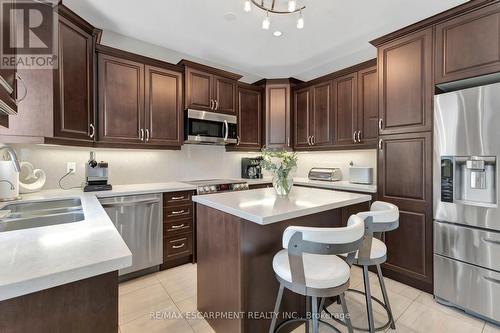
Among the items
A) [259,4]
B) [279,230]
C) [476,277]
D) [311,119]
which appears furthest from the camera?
[311,119]

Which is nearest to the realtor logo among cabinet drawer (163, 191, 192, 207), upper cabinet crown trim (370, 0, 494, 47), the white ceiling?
the white ceiling

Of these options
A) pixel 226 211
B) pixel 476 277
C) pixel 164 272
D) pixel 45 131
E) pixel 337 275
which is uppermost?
pixel 45 131

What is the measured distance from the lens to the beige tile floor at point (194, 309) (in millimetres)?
1745

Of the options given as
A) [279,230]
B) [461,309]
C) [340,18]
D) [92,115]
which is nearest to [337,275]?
[279,230]

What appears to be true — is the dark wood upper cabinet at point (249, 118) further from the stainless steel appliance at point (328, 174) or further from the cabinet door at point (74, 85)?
the cabinet door at point (74, 85)

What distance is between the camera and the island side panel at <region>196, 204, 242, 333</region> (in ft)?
4.80

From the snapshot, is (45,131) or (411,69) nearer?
(45,131)

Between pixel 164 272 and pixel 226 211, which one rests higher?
pixel 226 211

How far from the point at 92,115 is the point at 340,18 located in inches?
108

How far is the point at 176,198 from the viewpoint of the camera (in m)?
2.70

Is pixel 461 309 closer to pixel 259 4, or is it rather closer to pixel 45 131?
pixel 259 4

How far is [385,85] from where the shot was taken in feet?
8.15

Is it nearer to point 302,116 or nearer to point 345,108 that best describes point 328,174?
point 345,108

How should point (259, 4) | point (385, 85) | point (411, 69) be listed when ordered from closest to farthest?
point (259, 4)
point (411, 69)
point (385, 85)
